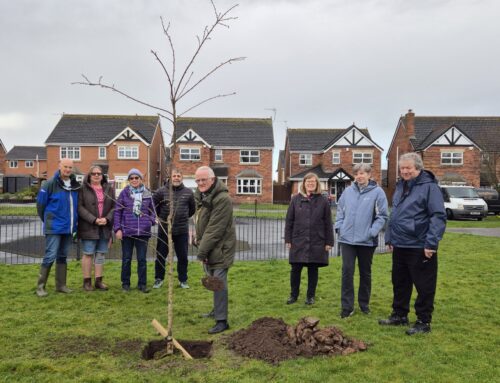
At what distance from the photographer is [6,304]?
6.44 m

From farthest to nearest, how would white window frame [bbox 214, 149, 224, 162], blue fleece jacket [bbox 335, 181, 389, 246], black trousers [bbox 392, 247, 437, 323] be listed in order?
white window frame [bbox 214, 149, 224, 162], blue fleece jacket [bbox 335, 181, 389, 246], black trousers [bbox 392, 247, 437, 323]

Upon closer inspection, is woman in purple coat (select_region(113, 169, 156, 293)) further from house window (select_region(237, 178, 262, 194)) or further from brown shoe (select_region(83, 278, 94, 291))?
house window (select_region(237, 178, 262, 194))

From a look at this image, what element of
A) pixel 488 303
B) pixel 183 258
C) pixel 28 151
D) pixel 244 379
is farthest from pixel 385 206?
pixel 28 151

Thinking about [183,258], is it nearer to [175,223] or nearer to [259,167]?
[175,223]

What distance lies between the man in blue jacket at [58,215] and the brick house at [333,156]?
37075mm

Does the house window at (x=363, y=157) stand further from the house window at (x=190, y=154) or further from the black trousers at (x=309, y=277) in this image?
the black trousers at (x=309, y=277)

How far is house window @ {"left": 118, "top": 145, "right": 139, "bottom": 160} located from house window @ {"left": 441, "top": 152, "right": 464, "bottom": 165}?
2956 cm

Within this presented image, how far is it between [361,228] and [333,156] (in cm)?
3996

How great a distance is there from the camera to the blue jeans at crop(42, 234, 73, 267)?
22.8 ft

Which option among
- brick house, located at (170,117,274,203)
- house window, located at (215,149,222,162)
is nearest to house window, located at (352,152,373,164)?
brick house, located at (170,117,274,203)

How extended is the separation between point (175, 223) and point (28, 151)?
77211 millimetres

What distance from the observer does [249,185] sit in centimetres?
4488

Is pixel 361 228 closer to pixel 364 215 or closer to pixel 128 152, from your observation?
pixel 364 215

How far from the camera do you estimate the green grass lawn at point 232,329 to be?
405 centimetres
